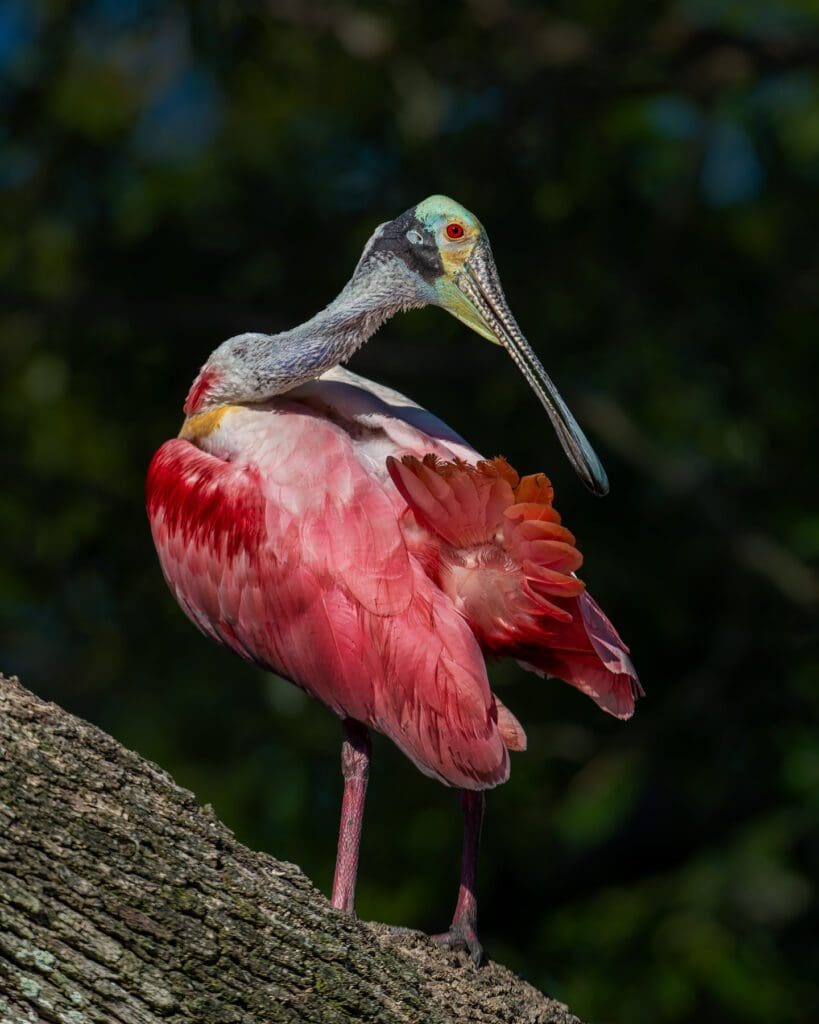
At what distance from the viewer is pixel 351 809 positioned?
3719 millimetres

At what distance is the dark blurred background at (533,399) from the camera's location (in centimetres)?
823

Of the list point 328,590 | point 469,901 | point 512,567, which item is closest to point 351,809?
point 469,901

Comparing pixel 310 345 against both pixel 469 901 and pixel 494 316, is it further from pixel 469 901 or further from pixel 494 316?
pixel 469 901

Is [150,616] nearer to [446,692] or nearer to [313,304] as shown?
[313,304]

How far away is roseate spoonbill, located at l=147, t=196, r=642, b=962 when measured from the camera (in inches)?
133

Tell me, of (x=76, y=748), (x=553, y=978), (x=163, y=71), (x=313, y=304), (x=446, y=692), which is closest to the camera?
(x=76, y=748)

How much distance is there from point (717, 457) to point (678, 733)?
1324 mm

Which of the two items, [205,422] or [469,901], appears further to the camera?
[205,422]

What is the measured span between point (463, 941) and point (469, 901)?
0.16 meters

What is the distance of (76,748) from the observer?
2359 millimetres

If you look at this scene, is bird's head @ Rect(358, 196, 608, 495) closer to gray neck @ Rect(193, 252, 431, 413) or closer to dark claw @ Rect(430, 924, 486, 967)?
gray neck @ Rect(193, 252, 431, 413)

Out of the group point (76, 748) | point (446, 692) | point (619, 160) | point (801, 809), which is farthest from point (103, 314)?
point (76, 748)

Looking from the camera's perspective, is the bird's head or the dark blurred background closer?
the bird's head

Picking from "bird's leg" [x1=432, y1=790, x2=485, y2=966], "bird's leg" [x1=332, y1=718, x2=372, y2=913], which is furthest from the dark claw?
"bird's leg" [x1=332, y1=718, x2=372, y2=913]
